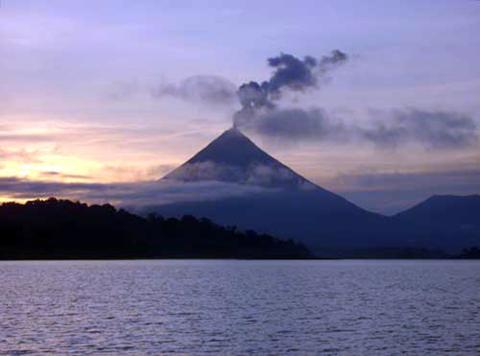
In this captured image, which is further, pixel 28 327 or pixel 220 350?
pixel 28 327

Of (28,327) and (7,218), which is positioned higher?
(7,218)

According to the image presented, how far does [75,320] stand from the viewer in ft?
154

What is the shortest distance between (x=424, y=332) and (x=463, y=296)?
30.7 metres

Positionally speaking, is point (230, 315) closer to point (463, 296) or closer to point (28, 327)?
point (28, 327)

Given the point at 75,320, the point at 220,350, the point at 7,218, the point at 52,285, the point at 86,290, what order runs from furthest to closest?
the point at 7,218 → the point at 52,285 → the point at 86,290 → the point at 75,320 → the point at 220,350

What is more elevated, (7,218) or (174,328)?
(7,218)


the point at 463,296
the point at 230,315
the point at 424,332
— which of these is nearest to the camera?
the point at 424,332

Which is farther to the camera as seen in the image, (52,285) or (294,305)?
(52,285)

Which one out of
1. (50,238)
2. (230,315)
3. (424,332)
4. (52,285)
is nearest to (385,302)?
(230,315)

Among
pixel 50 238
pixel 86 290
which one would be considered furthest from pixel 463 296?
pixel 50 238

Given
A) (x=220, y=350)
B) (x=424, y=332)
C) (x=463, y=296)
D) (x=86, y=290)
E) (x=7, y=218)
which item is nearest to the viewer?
(x=220, y=350)

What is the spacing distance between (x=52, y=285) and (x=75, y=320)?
40416mm

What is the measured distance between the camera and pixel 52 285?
3388 inches

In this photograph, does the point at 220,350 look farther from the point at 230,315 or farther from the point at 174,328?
the point at 230,315
